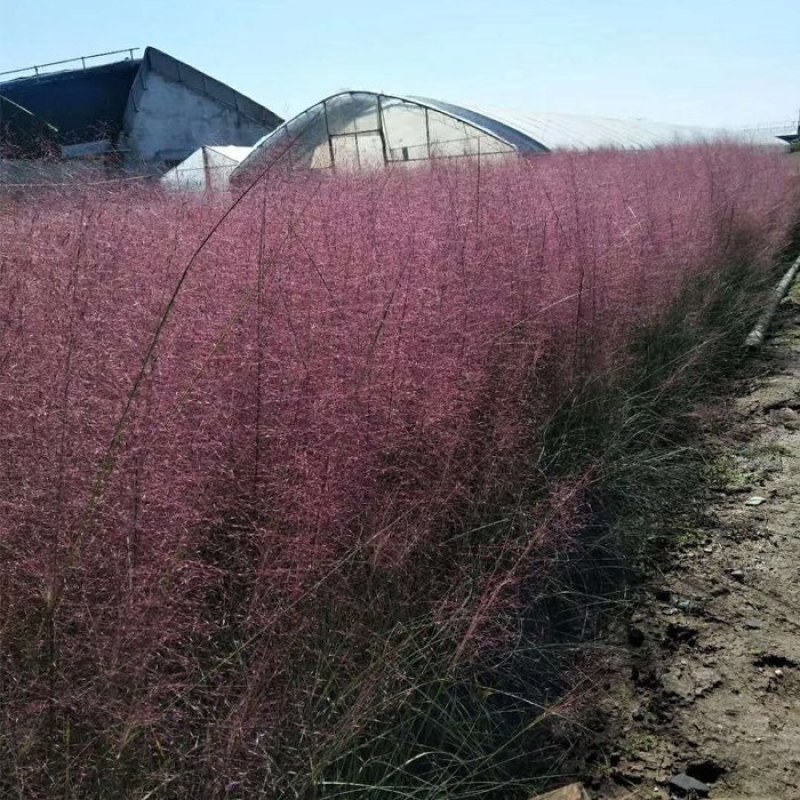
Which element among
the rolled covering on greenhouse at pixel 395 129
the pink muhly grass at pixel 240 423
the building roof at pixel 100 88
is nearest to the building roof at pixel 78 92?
the building roof at pixel 100 88

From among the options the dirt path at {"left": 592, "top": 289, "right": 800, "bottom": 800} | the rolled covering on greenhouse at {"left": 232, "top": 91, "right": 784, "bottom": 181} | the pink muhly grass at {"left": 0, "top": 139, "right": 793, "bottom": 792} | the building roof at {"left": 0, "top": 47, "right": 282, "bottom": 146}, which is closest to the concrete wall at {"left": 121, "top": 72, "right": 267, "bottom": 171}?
the building roof at {"left": 0, "top": 47, "right": 282, "bottom": 146}

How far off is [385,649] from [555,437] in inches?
59.6

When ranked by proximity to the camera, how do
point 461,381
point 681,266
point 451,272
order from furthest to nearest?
point 681,266
point 451,272
point 461,381

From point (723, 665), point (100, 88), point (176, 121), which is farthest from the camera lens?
point (100, 88)

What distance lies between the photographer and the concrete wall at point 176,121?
77.8 feet

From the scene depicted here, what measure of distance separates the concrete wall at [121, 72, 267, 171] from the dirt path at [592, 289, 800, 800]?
22.5 metres

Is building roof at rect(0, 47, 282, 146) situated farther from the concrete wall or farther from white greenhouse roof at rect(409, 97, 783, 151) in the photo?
white greenhouse roof at rect(409, 97, 783, 151)

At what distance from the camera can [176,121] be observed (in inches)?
968

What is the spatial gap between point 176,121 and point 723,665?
25398 millimetres

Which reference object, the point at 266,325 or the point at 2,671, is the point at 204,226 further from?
the point at 2,671

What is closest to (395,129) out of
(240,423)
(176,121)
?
(240,423)

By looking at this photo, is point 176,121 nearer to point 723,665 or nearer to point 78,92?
point 78,92

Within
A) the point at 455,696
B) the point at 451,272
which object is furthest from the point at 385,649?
the point at 451,272

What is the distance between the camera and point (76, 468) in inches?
54.3
